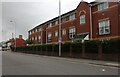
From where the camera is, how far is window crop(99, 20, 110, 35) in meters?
35.9

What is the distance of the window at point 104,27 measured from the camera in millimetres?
35938

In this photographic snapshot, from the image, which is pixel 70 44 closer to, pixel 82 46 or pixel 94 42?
pixel 82 46

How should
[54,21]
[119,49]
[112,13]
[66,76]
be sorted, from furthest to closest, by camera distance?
[54,21]
[112,13]
[119,49]
[66,76]

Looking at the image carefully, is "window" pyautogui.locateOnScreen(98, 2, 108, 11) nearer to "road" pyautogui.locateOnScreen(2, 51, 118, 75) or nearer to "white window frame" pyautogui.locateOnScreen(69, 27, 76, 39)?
"white window frame" pyautogui.locateOnScreen(69, 27, 76, 39)

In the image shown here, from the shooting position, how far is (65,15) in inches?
2083

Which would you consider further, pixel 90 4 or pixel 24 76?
pixel 90 4

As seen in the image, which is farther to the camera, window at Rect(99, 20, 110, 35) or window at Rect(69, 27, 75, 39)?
window at Rect(69, 27, 75, 39)

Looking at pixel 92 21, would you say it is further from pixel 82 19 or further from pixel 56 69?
pixel 56 69

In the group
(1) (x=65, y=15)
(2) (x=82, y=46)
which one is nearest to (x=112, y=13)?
(2) (x=82, y=46)

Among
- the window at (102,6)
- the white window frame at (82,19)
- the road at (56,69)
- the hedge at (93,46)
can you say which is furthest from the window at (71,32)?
the road at (56,69)

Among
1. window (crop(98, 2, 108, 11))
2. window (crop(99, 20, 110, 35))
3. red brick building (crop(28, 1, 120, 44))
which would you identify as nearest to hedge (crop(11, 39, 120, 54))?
red brick building (crop(28, 1, 120, 44))

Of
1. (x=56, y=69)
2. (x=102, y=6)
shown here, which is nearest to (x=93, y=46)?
(x=102, y=6)

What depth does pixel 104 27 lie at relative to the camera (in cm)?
3656

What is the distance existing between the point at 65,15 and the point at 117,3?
66.1 ft
